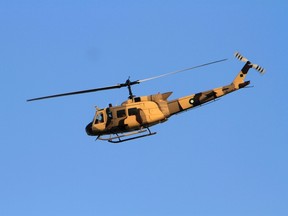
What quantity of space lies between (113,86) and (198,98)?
211 inches

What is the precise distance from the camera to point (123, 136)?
33.6m

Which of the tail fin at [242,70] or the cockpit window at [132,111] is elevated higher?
the tail fin at [242,70]

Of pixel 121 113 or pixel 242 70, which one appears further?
pixel 242 70

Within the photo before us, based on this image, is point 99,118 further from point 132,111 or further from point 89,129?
point 132,111

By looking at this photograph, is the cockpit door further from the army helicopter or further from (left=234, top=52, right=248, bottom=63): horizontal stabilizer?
(left=234, top=52, right=248, bottom=63): horizontal stabilizer

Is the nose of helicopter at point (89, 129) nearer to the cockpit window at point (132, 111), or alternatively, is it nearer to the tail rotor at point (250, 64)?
the cockpit window at point (132, 111)

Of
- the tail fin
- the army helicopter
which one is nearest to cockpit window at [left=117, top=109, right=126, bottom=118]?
the army helicopter

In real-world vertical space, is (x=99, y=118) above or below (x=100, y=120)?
above

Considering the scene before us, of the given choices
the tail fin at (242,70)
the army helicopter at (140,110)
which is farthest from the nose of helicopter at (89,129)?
the tail fin at (242,70)

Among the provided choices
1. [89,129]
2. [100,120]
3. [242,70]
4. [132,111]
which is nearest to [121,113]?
[132,111]

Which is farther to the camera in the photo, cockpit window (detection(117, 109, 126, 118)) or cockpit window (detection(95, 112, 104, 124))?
A: cockpit window (detection(95, 112, 104, 124))

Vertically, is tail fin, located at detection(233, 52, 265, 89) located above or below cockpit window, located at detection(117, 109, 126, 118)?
above

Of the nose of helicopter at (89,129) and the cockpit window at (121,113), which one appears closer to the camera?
the cockpit window at (121,113)

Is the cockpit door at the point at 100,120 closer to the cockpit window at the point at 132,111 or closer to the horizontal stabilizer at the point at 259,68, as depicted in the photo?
the cockpit window at the point at 132,111
